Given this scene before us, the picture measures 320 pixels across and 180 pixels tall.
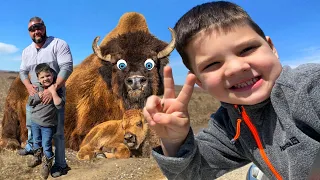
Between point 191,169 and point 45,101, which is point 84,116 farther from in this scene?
point 191,169

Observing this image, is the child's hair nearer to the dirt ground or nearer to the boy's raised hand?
the dirt ground

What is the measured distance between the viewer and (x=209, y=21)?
7.19 ft

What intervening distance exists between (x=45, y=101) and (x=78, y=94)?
318 cm

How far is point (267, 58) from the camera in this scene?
205cm

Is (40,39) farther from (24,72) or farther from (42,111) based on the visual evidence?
(42,111)

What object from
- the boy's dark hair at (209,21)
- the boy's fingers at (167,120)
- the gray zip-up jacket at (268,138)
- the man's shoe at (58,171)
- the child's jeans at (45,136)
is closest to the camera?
the gray zip-up jacket at (268,138)

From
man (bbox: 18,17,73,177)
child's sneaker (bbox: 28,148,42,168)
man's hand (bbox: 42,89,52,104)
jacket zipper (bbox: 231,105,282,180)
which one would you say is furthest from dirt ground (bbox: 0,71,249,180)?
jacket zipper (bbox: 231,105,282,180)

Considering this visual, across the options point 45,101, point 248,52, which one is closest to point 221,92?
point 248,52

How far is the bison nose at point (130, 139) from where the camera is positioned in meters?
7.43

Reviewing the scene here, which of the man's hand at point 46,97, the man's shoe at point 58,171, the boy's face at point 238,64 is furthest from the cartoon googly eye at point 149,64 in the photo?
the boy's face at point 238,64

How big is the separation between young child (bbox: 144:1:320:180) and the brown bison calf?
16.7 ft

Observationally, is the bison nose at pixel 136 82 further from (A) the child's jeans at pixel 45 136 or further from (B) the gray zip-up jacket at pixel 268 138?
(B) the gray zip-up jacket at pixel 268 138

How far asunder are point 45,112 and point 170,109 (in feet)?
13.8

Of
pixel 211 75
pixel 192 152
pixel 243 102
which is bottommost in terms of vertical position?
pixel 192 152
